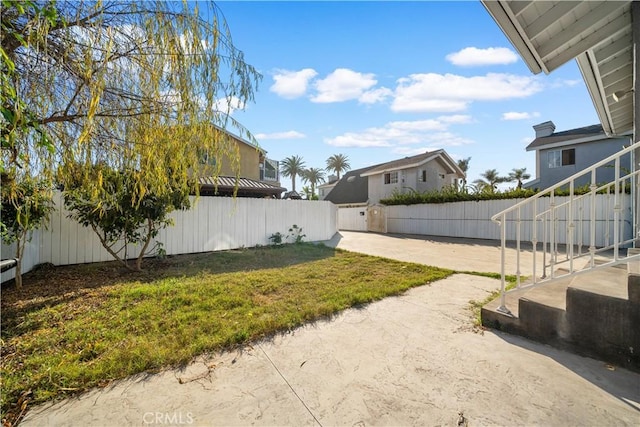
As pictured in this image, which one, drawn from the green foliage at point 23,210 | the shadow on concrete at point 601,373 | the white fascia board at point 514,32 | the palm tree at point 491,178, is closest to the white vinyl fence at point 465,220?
the white fascia board at point 514,32

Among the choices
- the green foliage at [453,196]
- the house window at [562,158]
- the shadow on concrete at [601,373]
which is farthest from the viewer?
the house window at [562,158]

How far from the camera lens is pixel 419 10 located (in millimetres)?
4812

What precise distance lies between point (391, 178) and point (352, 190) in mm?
5000

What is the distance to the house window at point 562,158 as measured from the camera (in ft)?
49.2

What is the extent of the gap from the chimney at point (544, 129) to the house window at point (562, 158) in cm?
259

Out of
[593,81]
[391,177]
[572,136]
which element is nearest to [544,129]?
[572,136]

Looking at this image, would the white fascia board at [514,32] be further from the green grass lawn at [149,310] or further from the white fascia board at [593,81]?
the green grass lawn at [149,310]

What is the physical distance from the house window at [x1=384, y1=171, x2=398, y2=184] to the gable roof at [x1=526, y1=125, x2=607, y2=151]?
26.3 feet

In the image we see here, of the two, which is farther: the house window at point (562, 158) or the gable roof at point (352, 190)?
the gable roof at point (352, 190)

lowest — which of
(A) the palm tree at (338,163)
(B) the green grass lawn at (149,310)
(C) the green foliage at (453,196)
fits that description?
(B) the green grass lawn at (149,310)

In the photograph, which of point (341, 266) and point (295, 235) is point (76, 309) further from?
point (295, 235)

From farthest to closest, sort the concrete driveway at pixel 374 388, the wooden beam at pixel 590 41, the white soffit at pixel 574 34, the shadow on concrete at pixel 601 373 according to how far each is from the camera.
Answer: the wooden beam at pixel 590 41 < the white soffit at pixel 574 34 < the shadow on concrete at pixel 601 373 < the concrete driveway at pixel 374 388

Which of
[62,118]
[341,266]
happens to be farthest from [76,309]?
[341,266]

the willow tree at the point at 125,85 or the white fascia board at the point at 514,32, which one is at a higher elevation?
the white fascia board at the point at 514,32
